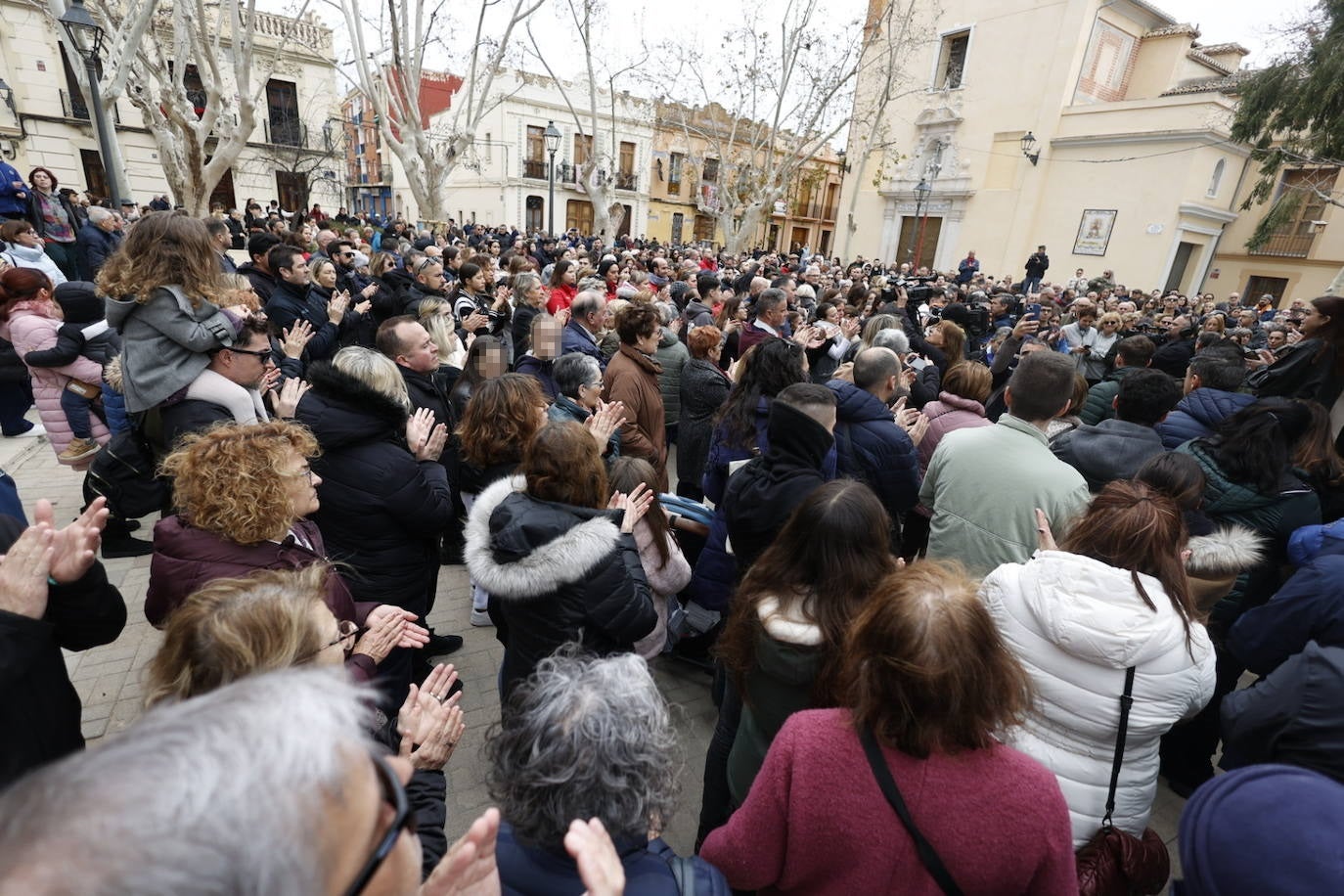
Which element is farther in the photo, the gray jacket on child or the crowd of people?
the gray jacket on child

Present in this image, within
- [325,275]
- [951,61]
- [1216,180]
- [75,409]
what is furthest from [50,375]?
[951,61]

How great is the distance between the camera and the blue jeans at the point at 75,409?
4273 millimetres

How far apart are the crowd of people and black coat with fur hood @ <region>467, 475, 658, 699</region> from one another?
0.01 metres

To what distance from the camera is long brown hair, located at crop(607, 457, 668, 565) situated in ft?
8.86

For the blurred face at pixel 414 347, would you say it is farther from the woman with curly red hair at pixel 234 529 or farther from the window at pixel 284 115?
the window at pixel 284 115

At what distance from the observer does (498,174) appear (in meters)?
33.3

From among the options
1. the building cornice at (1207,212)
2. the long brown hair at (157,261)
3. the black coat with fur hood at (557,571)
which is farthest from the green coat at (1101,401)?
the building cornice at (1207,212)

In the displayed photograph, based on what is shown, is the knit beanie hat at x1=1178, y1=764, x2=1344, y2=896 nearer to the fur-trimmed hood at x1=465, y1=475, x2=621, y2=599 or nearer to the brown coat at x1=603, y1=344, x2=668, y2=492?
the fur-trimmed hood at x1=465, y1=475, x2=621, y2=599

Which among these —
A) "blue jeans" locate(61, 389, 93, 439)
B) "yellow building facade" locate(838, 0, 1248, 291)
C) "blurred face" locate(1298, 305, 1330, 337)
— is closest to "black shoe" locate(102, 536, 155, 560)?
"blue jeans" locate(61, 389, 93, 439)

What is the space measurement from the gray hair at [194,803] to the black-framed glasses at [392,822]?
1.8 inches

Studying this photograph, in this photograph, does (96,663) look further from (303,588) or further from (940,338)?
(940,338)

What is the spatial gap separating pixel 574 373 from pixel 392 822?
2.97 metres

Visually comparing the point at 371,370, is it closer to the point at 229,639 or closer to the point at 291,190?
the point at 229,639

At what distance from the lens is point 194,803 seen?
56cm
